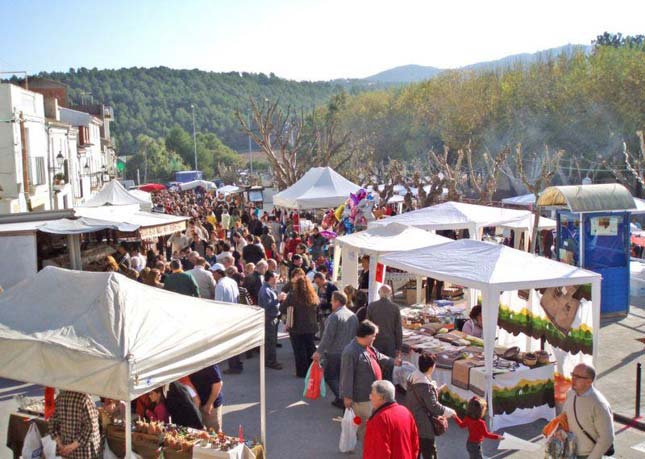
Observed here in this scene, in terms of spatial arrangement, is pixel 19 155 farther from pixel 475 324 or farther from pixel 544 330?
pixel 544 330

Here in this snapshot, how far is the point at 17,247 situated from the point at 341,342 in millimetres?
7407

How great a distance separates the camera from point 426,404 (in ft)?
19.3

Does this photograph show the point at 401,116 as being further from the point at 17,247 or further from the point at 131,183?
the point at 17,247

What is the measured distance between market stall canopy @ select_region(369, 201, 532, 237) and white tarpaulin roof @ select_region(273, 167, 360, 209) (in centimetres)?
526

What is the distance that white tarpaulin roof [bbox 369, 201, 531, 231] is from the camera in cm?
1395

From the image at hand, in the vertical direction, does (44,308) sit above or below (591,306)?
above

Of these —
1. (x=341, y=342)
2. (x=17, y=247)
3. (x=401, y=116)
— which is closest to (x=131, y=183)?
(x=401, y=116)

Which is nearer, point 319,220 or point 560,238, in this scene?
point 560,238

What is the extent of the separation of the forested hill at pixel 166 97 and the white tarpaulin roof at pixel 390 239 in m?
113

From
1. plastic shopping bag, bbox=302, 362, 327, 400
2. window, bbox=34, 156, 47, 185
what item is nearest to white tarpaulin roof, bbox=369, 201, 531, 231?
plastic shopping bag, bbox=302, 362, 327, 400

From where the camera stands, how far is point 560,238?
14.0 meters

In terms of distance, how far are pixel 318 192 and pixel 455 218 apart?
6.57m

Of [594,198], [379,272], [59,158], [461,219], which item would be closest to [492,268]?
[379,272]

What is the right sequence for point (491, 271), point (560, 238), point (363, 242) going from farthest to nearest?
point (560, 238) < point (363, 242) < point (491, 271)
